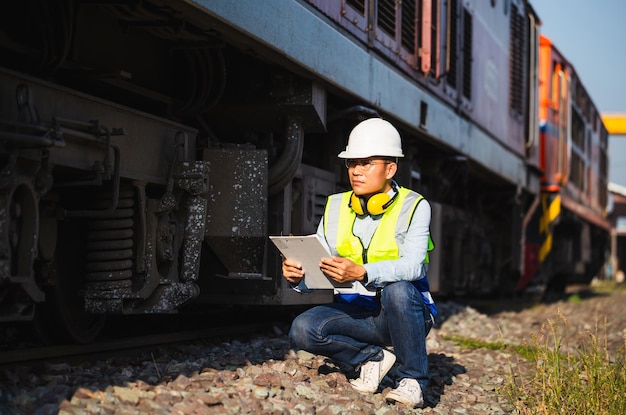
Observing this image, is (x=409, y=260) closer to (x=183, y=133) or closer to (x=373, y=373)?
(x=373, y=373)

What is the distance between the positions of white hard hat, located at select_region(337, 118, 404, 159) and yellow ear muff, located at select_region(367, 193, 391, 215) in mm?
208

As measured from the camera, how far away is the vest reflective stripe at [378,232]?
4.61 m

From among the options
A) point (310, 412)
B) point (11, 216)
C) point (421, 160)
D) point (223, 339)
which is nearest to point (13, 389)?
point (11, 216)

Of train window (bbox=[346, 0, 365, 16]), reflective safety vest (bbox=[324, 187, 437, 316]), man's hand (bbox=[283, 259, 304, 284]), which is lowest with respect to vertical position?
man's hand (bbox=[283, 259, 304, 284])

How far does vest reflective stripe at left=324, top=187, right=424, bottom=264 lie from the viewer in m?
4.61

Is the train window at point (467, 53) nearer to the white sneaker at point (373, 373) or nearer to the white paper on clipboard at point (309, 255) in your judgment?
the white sneaker at point (373, 373)

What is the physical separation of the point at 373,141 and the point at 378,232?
0.45 meters

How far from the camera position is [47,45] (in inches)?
186

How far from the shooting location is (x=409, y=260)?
14.8 feet

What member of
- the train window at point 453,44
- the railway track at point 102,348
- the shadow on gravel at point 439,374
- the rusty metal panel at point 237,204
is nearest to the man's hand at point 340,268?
the shadow on gravel at point 439,374

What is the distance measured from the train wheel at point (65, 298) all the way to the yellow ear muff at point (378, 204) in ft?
5.48

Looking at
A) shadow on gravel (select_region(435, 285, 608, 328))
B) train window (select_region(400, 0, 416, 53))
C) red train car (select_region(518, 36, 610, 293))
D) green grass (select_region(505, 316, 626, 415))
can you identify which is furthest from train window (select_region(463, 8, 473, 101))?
green grass (select_region(505, 316, 626, 415))

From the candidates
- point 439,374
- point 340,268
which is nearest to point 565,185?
point 439,374

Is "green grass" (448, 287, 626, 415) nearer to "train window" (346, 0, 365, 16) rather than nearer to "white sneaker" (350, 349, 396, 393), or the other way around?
"white sneaker" (350, 349, 396, 393)
